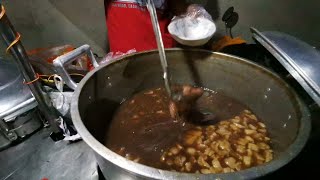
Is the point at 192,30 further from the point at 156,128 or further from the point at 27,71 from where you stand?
the point at 27,71

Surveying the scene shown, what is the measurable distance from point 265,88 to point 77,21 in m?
2.13

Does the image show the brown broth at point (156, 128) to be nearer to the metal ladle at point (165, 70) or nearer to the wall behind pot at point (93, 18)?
the metal ladle at point (165, 70)

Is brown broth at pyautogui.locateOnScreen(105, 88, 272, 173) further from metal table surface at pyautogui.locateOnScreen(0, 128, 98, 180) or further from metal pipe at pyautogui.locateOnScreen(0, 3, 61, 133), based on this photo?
metal pipe at pyautogui.locateOnScreen(0, 3, 61, 133)

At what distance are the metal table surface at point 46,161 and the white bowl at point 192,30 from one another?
934 mm

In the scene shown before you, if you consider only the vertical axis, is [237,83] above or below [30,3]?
below

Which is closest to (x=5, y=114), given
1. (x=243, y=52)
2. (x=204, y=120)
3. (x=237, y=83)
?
(x=204, y=120)

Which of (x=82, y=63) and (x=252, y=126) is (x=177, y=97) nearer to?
(x=252, y=126)

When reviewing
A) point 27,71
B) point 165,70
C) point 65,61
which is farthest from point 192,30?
point 27,71

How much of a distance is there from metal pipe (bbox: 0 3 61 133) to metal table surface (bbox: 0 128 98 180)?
129 millimetres

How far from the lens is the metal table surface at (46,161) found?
1435mm

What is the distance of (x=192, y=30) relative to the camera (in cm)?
184

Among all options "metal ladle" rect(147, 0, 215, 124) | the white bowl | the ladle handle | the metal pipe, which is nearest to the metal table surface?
the metal pipe

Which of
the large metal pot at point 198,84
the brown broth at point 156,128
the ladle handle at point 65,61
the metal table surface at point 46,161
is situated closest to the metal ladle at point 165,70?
the brown broth at point 156,128

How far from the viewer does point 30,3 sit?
8.48 feet
